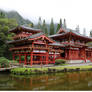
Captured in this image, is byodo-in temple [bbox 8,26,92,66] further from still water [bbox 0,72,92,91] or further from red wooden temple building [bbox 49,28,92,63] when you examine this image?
still water [bbox 0,72,92,91]

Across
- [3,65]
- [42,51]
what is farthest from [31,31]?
[3,65]

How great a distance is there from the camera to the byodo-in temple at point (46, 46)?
24.4 m

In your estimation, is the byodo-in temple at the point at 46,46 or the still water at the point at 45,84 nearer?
the still water at the point at 45,84

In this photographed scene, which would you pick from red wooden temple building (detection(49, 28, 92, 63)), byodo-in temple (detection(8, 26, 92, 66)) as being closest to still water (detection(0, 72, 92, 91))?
byodo-in temple (detection(8, 26, 92, 66))

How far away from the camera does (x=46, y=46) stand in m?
25.5

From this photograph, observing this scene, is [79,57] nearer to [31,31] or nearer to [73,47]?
[73,47]

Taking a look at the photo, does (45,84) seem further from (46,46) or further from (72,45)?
(72,45)

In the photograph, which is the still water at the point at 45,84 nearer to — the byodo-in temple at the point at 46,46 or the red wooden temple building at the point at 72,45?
the byodo-in temple at the point at 46,46

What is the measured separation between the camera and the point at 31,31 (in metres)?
33.3

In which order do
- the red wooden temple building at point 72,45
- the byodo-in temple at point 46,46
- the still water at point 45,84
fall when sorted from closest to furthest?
the still water at point 45,84 → the byodo-in temple at point 46,46 → the red wooden temple building at point 72,45

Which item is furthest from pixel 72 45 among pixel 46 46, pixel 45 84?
pixel 45 84

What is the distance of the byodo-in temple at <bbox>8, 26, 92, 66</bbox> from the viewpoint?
2444 centimetres

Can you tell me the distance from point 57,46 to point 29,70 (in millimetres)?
13346

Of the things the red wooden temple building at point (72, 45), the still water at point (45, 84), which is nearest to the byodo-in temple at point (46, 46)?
the red wooden temple building at point (72, 45)
